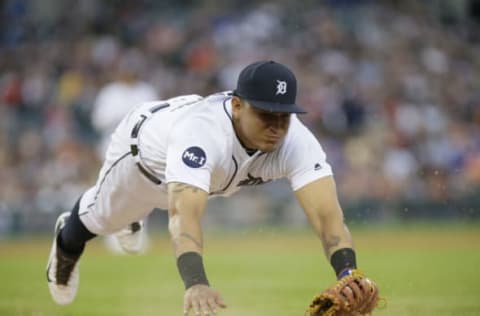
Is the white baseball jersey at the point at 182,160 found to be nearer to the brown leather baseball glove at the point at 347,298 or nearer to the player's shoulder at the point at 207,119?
the player's shoulder at the point at 207,119

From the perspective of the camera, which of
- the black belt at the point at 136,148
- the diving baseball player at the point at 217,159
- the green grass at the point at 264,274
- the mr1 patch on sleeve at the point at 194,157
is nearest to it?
the diving baseball player at the point at 217,159

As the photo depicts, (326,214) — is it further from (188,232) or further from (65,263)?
(65,263)

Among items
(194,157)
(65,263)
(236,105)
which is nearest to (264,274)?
(65,263)

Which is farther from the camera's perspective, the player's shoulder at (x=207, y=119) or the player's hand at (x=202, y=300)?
the player's shoulder at (x=207, y=119)

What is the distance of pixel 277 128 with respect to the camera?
5457 millimetres

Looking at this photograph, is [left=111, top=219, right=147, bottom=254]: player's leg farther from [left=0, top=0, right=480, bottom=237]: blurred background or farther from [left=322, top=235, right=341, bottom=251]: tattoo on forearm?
[left=0, top=0, right=480, bottom=237]: blurred background

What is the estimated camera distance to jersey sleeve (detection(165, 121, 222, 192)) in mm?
5293

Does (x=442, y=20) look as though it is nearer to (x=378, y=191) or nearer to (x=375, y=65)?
(x=375, y=65)

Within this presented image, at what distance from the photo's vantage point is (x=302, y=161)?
5750 millimetres

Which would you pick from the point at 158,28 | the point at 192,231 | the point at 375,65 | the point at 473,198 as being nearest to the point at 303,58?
the point at 375,65

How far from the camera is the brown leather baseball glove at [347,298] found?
5023 mm

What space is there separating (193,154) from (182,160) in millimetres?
69

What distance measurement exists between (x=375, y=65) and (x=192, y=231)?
12.7 metres

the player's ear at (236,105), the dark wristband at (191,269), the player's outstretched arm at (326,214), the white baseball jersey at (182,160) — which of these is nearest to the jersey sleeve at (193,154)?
the white baseball jersey at (182,160)
